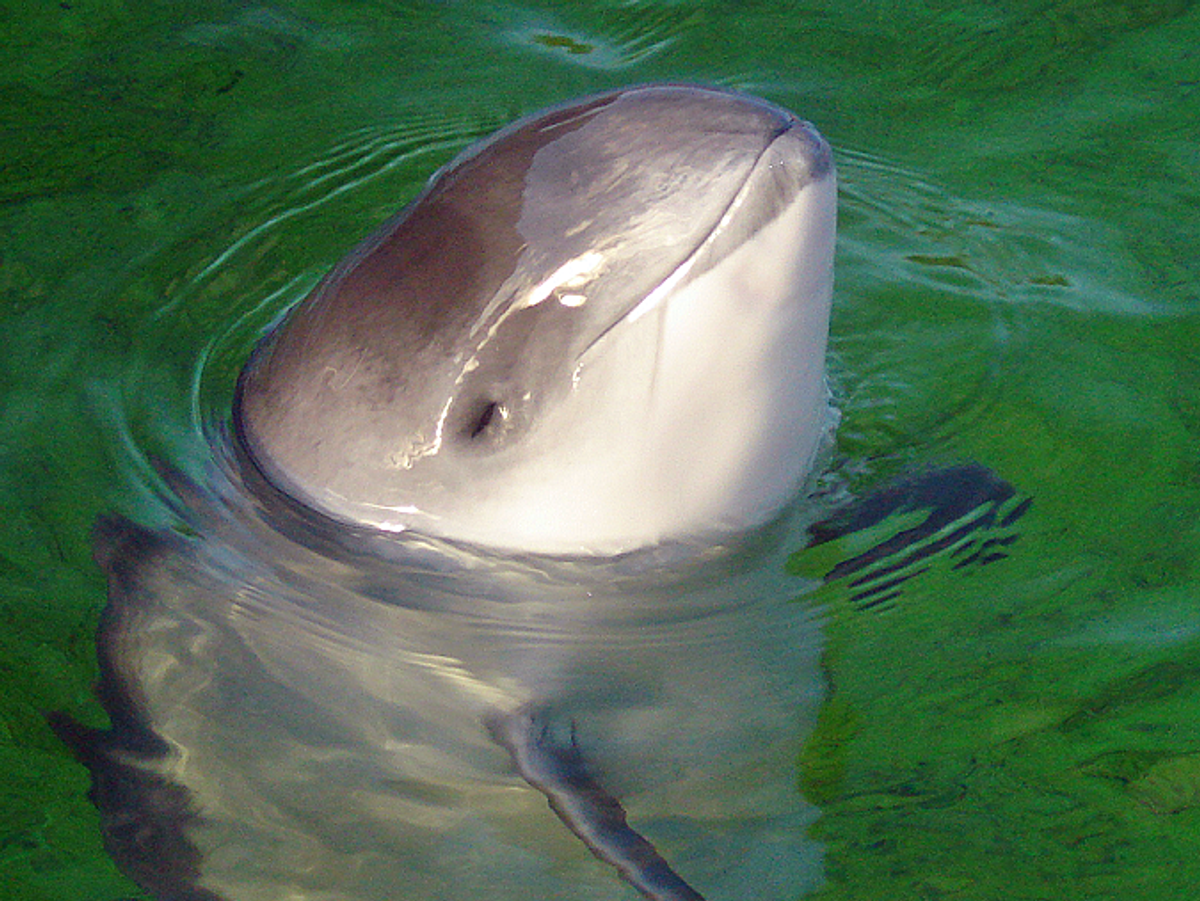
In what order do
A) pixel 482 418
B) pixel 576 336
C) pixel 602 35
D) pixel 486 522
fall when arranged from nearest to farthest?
pixel 576 336
pixel 482 418
pixel 486 522
pixel 602 35

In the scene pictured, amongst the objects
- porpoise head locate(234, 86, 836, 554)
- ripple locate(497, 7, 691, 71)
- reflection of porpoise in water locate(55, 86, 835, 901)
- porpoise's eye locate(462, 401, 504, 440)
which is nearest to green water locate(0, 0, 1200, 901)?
ripple locate(497, 7, 691, 71)

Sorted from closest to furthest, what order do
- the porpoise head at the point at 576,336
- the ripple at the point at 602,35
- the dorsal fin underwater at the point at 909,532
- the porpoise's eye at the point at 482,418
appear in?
the porpoise head at the point at 576,336 → the porpoise's eye at the point at 482,418 → the dorsal fin underwater at the point at 909,532 → the ripple at the point at 602,35

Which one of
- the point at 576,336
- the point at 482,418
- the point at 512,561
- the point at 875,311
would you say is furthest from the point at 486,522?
the point at 875,311

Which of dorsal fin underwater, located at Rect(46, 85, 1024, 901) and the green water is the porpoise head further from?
the green water

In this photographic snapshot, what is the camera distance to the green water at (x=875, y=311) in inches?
146

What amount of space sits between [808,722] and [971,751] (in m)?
0.43

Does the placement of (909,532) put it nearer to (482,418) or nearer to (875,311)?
(875,311)

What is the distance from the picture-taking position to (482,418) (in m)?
3.71

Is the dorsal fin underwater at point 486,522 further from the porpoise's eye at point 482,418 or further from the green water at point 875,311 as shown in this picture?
the green water at point 875,311

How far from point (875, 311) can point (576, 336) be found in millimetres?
2208

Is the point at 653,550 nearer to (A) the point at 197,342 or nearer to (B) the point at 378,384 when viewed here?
(B) the point at 378,384

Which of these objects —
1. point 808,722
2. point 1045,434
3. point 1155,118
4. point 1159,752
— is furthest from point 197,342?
point 1155,118

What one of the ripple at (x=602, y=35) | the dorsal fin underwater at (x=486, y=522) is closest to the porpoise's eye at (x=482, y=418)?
the dorsal fin underwater at (x=486, y=522)

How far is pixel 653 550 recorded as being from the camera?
157 inches
